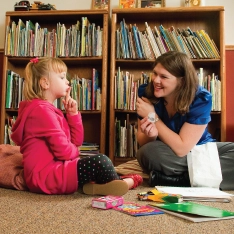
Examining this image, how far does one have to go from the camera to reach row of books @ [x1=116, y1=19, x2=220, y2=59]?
250 centimetres

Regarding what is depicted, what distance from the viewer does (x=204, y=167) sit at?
1559 mm

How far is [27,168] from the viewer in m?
1.32

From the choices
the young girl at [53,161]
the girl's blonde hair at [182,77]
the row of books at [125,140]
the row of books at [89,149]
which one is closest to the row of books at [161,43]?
the row of books at [125,140]

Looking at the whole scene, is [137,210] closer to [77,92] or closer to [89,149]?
[89,149]

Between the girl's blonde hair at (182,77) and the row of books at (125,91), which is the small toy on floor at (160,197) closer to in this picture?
the girl's blonde hair at (182,77)

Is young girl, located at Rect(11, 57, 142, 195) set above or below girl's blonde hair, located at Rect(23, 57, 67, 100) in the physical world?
below

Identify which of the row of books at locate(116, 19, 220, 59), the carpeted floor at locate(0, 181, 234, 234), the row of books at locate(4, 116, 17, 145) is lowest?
the carpeted floor at locate(0, 181, 234, 234)

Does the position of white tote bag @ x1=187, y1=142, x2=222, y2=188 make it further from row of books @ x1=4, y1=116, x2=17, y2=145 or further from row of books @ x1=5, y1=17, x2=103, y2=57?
row of books @ x1=4, y1=116, x2=17, y2=145

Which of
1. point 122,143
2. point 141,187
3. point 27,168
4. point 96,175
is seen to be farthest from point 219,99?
point 27,168

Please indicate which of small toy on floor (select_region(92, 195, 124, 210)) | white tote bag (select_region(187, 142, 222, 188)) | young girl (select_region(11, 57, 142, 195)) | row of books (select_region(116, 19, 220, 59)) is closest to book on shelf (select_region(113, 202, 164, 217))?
small toy on floor (select_region(92, 195, 124, 210))

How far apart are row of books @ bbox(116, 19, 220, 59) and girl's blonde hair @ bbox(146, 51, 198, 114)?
842mm

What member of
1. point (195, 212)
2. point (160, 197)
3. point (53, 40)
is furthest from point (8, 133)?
point (195, 212)

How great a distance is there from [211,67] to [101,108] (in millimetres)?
992

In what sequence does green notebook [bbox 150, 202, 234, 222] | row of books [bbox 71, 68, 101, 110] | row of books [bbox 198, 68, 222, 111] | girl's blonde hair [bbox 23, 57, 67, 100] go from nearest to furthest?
green notebook [bbox 150, 202, 234, 222] → girl's blonde hair [bbox 23, 57, 67, 100] → row of books [bbox 198, 68, 222, 111] → row of books [bbox 71, 68, 101, 110]
